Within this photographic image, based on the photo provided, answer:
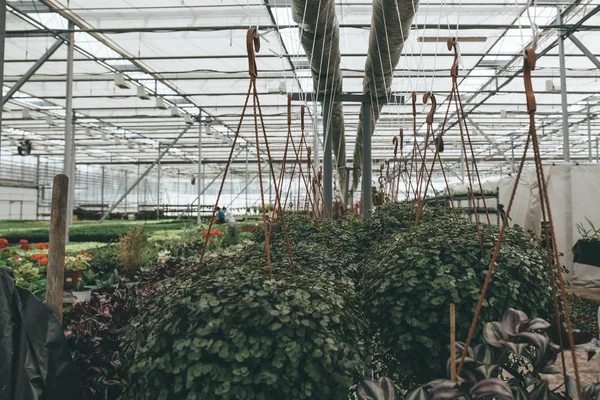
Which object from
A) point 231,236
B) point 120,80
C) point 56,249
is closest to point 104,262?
point 231,236

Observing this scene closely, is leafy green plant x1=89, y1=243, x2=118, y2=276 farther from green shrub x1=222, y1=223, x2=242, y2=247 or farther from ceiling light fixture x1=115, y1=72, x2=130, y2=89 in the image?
ceiling light fixture x1=115, y1=72, x2=130, y2=89

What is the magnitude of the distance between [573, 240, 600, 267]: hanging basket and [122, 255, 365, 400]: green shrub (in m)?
4.91

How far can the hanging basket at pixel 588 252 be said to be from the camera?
16.1 feet

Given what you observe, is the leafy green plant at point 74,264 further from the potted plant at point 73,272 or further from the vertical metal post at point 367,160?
the vertical metal post at point 367,160

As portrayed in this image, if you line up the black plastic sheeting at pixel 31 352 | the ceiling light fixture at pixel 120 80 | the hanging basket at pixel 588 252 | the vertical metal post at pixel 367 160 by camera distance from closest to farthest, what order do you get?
1. the black plastic sheeting at pixel 31 352
2. the hanging basket at pixel 588 252
3. the vertical metal post at pixel 367 160
4. the ceiling light fixture at pixel 120 80

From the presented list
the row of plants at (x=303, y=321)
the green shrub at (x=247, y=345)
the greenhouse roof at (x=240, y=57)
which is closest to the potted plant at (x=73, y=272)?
the row of plants at (x=303, y=321)

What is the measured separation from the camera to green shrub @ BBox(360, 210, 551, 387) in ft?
4.92

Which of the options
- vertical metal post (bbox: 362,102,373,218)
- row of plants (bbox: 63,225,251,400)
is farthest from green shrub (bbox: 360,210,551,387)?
vertical metal post (bbox: 362,102,373,218)

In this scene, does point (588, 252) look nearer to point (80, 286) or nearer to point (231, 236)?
point (231, 236)

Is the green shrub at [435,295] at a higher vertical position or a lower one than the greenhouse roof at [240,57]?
lower

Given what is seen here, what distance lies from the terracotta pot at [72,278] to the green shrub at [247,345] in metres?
3.38

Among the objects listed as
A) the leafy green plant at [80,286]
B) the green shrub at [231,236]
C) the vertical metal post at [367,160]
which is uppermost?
the vertical metal post at [367,160]

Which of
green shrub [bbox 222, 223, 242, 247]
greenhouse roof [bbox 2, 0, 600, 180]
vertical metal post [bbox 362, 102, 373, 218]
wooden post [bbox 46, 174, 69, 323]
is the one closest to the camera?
wooden post [bbox 46, 174, 69, 323]

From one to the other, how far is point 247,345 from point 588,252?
532 cm
